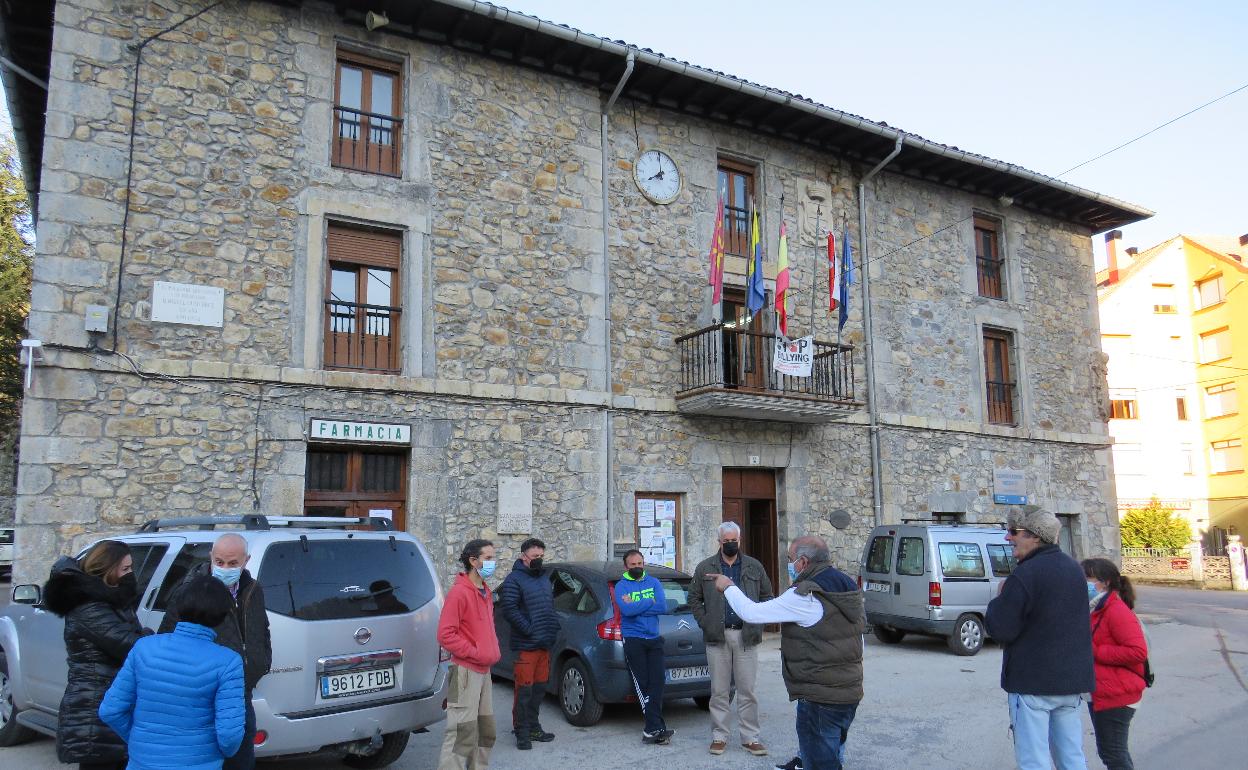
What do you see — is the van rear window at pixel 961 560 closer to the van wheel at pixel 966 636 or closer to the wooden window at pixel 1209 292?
the van wheel at pixel 966 636

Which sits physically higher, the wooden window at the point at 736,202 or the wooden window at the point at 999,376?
the wooden window at the point at 736,202

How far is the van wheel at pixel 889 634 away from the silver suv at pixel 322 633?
9.08m

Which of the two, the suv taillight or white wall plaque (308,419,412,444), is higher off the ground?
white wall plaque (308,419,412,444)

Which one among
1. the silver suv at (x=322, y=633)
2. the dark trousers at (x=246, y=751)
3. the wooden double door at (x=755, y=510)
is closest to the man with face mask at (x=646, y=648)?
the silver suv at (x=322, y=633)

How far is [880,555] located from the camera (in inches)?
516

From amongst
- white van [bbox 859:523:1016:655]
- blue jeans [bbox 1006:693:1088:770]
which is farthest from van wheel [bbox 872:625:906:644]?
blue jeans [bbox 1006:693:1088:770]

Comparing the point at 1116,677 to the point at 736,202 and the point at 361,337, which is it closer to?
the point at 361,337

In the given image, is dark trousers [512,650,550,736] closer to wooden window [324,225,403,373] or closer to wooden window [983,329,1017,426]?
wooden window [324,225,403,373]

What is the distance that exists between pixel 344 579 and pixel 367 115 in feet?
26.1

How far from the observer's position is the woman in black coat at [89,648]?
13.0ft

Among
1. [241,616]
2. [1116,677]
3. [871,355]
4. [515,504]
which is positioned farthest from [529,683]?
[871,355]

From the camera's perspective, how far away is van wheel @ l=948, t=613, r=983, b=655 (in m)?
12.0

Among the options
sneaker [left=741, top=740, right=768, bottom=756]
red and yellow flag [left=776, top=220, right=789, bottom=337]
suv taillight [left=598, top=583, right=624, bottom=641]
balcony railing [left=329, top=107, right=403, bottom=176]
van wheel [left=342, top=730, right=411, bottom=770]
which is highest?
balcony railing [left=329, top=107, right=403, bottom=176]

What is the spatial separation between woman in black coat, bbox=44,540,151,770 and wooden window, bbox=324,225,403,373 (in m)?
7.08
